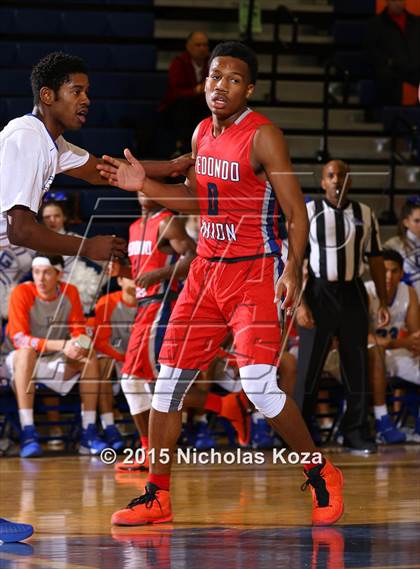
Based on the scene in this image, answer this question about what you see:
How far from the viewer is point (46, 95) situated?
433 centimetres

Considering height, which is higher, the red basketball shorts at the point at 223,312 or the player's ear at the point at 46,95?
the player's ear at the point at 46,95

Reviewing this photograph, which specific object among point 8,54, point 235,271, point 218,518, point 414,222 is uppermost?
point 8,54

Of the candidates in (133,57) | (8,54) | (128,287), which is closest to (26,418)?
(128,287)

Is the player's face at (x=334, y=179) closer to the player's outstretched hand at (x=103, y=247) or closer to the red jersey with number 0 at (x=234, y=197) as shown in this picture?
the red jersey with number 0 at (x=234, y=197)

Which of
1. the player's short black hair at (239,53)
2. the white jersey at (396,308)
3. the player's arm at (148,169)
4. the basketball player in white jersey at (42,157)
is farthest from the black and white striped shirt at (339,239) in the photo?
the basketball player in white jersey at (42,157)

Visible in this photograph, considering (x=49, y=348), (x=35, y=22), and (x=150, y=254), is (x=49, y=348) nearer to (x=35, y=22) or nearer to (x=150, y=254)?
(x=150, y=254)

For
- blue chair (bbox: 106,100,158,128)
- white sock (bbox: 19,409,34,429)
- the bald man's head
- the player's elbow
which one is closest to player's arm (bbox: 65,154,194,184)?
the player's elbow

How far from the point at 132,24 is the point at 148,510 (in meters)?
6.94

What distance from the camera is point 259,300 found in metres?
4.48

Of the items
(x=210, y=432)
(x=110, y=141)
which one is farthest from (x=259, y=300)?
(x=110, y=141)

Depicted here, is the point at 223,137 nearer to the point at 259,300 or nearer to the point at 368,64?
the point at 259,300

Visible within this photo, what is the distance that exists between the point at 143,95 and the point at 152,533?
244 inches

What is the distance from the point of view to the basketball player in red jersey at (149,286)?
622 centimetres

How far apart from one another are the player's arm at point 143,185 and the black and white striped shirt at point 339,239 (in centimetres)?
225
